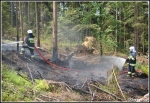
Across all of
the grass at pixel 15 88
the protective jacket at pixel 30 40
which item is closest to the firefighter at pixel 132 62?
the protective jacket at pixel 30 40

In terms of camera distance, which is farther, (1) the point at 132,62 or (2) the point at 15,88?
(1) the point at 132,62

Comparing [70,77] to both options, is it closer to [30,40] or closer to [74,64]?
[30,40]

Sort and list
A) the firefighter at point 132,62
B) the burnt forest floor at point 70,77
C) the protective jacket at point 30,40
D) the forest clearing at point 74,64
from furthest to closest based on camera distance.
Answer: the protective jacket at point 30,40 → the firefighter at point 132,62 → the burnt forest floor at point 70,77 → the forest clearing at point 74,64

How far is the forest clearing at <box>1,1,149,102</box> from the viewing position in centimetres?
700

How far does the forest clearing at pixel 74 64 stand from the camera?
23.0ft

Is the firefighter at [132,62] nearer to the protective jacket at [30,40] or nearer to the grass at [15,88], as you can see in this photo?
the protective jacket at [30,40]

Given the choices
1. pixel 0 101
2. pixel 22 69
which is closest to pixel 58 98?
pixel 0 101

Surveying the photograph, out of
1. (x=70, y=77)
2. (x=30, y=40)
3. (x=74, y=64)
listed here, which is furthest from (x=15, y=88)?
(x=74, y=64)

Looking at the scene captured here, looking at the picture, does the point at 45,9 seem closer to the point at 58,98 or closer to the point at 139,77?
the point at 139,77

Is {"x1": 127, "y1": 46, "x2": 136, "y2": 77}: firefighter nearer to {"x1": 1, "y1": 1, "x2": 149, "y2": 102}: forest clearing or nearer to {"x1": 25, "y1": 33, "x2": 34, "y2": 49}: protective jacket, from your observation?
{"x1": 1, "y1": 1, "x2": 149, "y2": 102}: forest clearing

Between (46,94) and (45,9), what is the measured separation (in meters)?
26.5

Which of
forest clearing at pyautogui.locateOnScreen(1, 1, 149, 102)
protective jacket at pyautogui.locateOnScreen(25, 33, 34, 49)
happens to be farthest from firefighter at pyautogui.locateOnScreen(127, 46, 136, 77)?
protective jacket at pyautogui.locateOnScreen(25, 33, 34, 49)

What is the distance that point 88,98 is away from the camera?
282 inches

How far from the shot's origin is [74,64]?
1484cm
